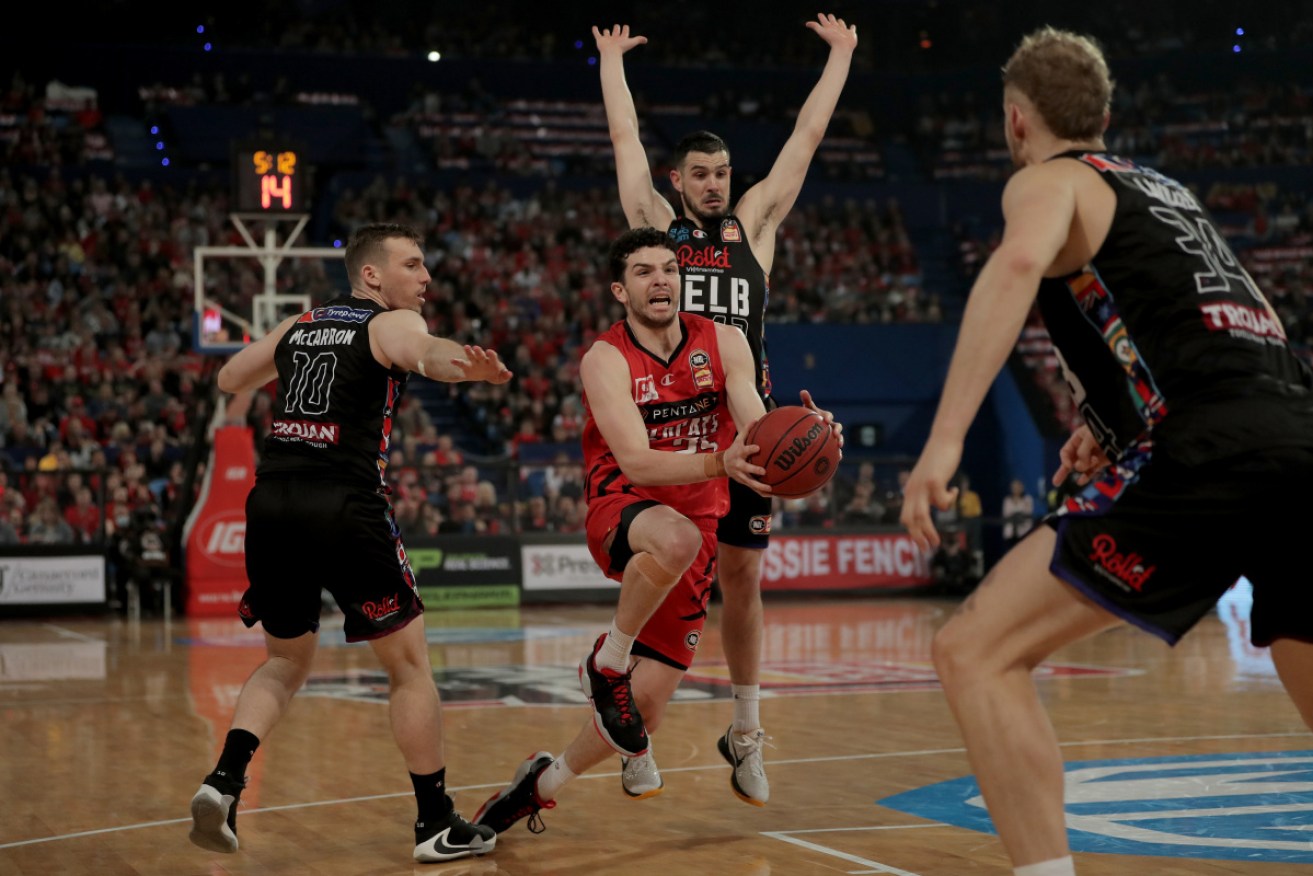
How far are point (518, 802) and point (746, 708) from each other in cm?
119

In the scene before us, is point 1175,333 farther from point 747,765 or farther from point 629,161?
point 629,161

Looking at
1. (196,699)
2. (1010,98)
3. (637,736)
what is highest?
(1010,98)

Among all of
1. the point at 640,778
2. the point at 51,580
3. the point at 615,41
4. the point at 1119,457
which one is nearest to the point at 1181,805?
the point at 640,778

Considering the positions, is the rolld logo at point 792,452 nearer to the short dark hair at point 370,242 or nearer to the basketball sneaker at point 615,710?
the basketball sneaker at point 615,710

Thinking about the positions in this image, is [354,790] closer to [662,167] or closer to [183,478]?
[183,478]

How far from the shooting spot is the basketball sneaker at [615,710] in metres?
5.59

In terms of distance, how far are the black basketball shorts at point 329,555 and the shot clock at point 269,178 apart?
12011 millimetres

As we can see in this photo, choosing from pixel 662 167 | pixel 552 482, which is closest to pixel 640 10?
pixel 662 167

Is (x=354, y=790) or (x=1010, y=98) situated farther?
(x=354, y=790)

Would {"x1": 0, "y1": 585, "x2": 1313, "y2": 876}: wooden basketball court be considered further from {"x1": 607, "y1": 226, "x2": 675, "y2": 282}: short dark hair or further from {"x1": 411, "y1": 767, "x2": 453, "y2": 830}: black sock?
{"x1": 607, "y1": 226, "x2": 675, "y2": 282}: short dark hair

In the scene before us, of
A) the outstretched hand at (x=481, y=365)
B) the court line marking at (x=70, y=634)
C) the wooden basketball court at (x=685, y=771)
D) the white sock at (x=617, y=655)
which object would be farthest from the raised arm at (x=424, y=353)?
the court line marking at (x=70, y=634)

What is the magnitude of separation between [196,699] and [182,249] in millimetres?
16628

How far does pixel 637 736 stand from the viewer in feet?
18.4

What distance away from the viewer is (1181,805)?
616 cm
